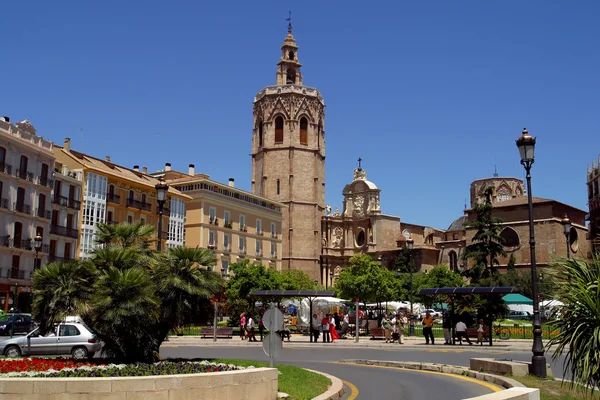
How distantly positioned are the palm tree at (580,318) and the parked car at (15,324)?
22.8 meters

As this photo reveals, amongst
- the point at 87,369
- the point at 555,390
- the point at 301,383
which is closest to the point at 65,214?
the point at 87,369

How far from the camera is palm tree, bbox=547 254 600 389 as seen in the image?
9328 mm

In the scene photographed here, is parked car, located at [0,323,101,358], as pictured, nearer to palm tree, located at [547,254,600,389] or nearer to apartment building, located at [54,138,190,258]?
palm tree, located at [547,254,600,389]

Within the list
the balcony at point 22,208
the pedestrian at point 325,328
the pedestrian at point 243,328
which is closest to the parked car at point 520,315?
the pedestrian at point 325,328

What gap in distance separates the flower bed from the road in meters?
2.95

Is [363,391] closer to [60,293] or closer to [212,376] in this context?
[212,376]

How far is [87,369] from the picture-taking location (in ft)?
36.1

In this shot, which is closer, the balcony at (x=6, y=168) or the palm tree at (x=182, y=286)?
the palm tree at (x=182, y=286)

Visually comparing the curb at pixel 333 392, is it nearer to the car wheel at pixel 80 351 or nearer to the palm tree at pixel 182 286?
the palm tree at pixel 182 286

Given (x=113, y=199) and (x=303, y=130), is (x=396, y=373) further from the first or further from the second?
(x=303, y=130)

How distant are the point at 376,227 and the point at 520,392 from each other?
76623mm

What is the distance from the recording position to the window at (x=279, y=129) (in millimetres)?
84250

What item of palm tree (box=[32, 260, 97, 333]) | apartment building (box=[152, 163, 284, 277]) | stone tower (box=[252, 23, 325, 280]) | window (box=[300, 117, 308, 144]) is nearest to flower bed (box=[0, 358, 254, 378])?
palm tree (box=[32, 260, 97, 333])

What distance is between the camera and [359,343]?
28312 millimetres
